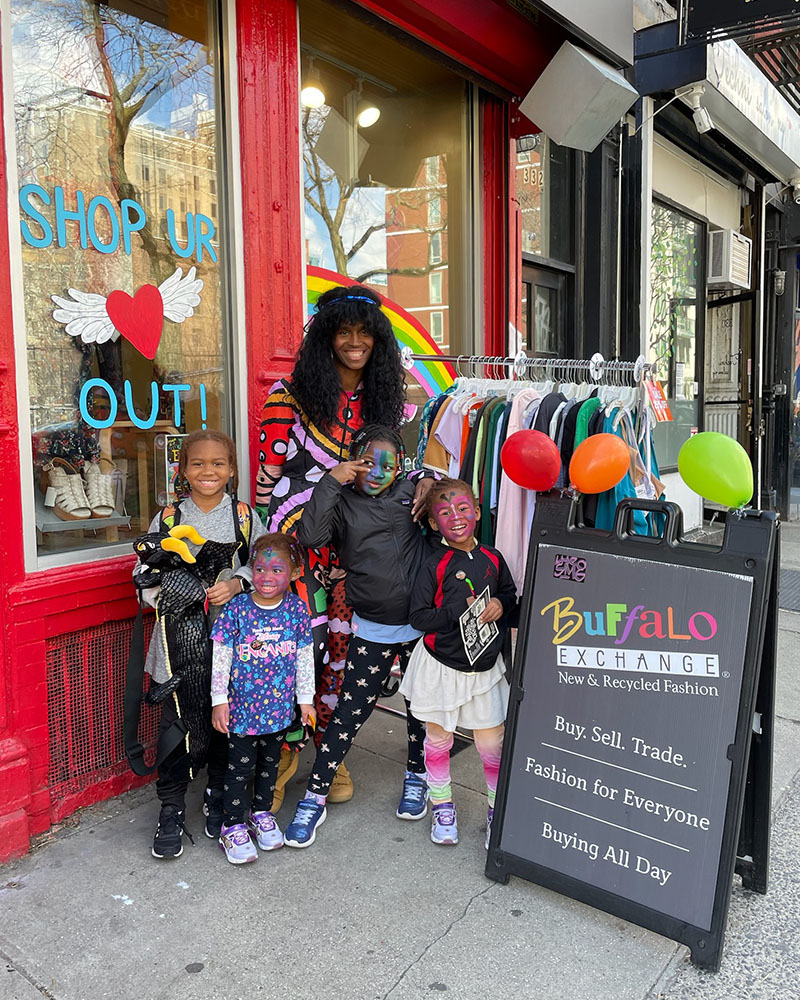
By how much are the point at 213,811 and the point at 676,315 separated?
719 centimetres

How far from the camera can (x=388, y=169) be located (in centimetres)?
494

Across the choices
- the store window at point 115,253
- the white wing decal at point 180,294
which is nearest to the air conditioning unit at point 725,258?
the store window at point 115,253

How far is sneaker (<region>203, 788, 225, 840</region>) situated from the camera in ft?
9.56

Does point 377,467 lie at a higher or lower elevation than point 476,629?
higher


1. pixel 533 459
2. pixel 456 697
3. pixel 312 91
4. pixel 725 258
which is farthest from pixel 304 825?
pixel 725 258

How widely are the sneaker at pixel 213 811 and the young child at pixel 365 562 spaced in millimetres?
262

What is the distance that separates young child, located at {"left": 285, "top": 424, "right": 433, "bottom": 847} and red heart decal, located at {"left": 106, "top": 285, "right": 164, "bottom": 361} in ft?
3.55

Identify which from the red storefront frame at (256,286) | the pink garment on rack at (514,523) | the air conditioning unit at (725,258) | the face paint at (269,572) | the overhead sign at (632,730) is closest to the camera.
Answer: the overhead sign at (632,730)

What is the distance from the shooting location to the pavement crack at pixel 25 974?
2.16 meters

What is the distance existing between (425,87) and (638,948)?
4.81 m

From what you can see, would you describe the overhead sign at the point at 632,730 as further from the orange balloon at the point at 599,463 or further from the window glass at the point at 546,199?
the window glass at the point at 546,199

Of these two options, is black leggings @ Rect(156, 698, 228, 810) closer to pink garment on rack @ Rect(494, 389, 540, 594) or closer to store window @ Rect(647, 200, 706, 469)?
pink garment on rack @ Rect(494, 389, 540, 594)

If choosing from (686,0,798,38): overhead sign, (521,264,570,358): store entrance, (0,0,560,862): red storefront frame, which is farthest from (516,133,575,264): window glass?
(686,0,798,38): overhead sign

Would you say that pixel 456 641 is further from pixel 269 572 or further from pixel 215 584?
pixel 215 584
